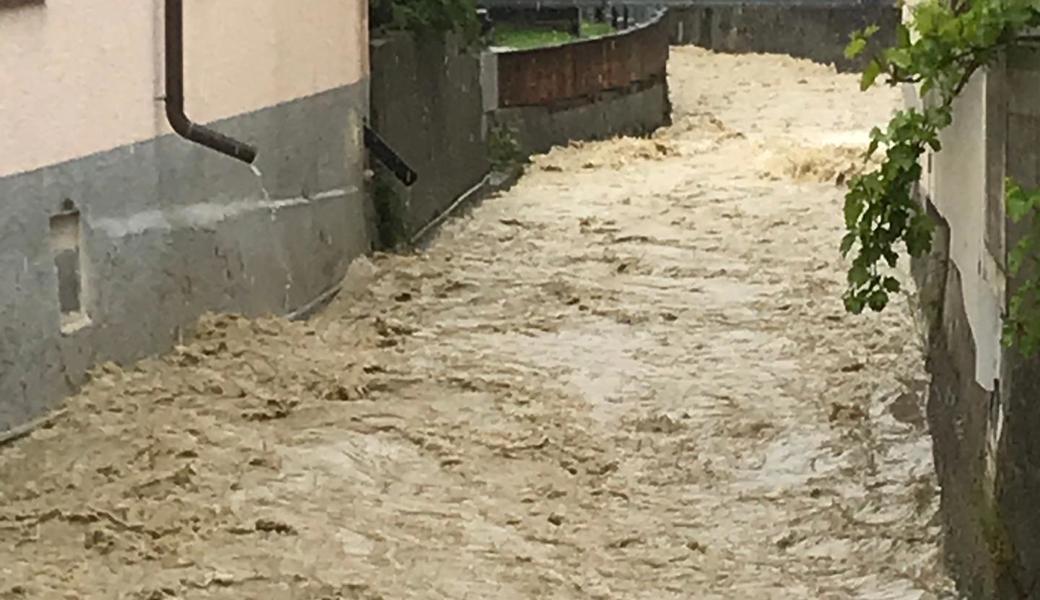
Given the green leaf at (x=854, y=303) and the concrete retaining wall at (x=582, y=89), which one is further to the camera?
the concrete retaining wall at (x=582, y=89)

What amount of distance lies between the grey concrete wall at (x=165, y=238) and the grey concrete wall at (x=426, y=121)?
2.18ft

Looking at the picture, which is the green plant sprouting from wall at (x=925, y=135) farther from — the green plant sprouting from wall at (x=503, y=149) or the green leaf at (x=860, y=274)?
the green plant sprouting from wall at (x=503, y=149)

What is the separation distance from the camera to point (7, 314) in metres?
5.45

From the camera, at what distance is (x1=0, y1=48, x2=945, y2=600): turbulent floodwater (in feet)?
16.1

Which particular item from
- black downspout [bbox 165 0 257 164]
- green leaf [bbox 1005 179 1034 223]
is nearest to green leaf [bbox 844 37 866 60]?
green leaf [bbox 1005 179 1034 223]

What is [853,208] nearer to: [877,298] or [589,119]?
[877,298]

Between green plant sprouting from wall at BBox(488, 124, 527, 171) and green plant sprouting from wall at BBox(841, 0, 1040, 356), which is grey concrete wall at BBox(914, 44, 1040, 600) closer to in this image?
green plant sprouting from wall at BBox(841, 0, 1040, 356)

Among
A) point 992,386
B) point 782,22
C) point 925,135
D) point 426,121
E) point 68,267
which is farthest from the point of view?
point 782,22

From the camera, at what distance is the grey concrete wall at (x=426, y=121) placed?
9.67m

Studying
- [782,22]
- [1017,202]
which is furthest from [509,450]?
[782,22]

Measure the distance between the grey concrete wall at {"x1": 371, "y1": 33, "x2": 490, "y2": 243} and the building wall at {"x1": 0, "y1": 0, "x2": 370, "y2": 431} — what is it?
41.4 inches

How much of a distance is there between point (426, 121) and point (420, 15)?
0.70m

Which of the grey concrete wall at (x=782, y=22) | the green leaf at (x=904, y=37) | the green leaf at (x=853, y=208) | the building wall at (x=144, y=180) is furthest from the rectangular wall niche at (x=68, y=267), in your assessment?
the grey concrete wall at (x=782, y=22)

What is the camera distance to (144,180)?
20.8 ft
